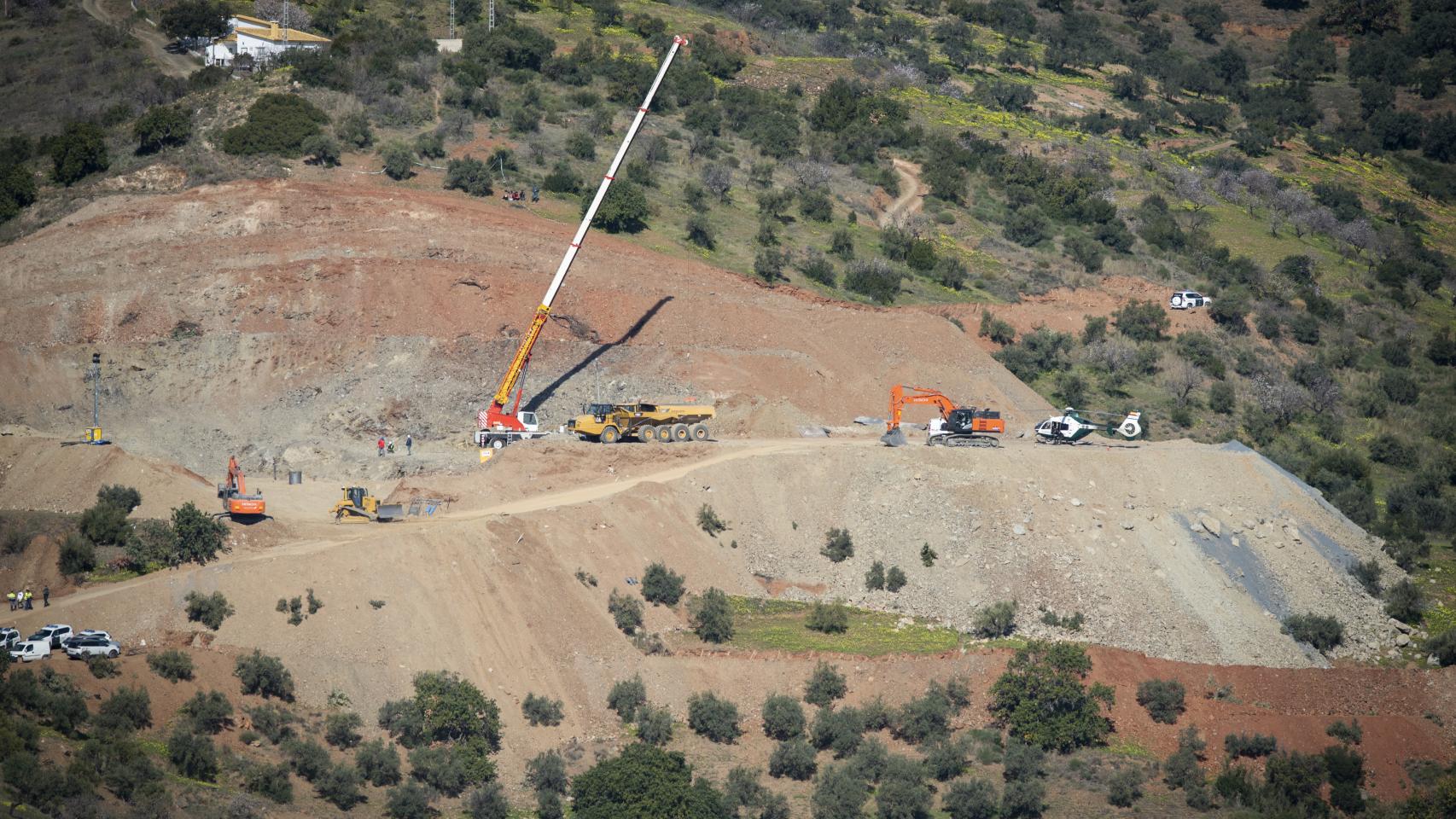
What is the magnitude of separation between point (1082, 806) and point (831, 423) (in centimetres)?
2400

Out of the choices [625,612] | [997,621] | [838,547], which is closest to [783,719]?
[625,612]

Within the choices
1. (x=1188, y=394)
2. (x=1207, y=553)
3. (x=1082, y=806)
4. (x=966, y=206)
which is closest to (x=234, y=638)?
(x=1082, y=806)

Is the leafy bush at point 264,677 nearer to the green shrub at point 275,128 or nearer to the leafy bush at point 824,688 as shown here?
the leafy bush at point 824,688

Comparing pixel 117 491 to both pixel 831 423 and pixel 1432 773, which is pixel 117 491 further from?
pixel 1432 773

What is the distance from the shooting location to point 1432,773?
4681 centimetres

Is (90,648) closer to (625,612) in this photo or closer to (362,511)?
(362,511)

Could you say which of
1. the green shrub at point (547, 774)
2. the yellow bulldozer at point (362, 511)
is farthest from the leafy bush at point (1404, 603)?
the yellow bulldozer at point (362, 511)

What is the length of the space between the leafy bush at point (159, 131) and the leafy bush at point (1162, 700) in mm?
49625

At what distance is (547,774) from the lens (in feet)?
144

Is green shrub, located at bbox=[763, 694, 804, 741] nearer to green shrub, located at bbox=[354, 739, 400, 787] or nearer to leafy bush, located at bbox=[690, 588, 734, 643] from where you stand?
leafy bush, located at bbox=[690, 588, 734, 643]

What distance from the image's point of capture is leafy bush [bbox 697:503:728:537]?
55594 mm

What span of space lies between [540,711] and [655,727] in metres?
3.21

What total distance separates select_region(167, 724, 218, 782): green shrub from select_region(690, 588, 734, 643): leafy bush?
1536 cm

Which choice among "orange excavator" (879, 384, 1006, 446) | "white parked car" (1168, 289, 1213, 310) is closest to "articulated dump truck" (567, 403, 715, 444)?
"orange excavator" (879, 384, 1006, 446)
